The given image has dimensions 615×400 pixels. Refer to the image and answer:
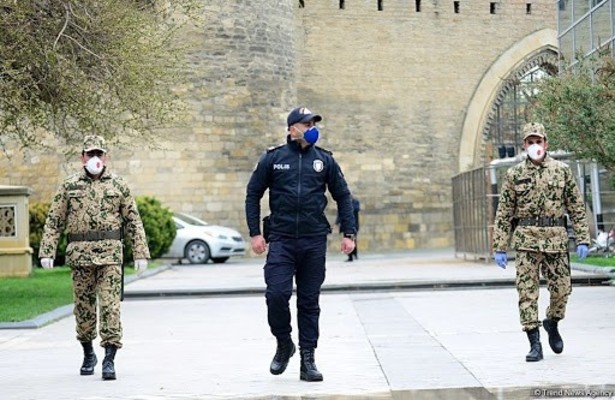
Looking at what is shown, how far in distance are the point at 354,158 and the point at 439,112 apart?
3.09m

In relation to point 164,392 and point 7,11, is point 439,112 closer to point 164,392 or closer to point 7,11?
point 7,11

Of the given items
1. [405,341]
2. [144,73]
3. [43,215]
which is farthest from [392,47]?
[405,341]

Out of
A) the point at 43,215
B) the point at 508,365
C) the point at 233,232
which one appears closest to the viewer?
the point at 508,365

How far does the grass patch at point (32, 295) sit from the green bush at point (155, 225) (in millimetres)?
2766

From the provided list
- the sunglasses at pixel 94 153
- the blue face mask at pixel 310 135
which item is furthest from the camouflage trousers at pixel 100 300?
the blue face mask at pixel 310 135

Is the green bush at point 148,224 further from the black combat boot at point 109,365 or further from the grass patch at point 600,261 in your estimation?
the black combat boot at point 109,365

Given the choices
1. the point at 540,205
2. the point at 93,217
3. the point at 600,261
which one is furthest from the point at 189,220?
the point at 540,205

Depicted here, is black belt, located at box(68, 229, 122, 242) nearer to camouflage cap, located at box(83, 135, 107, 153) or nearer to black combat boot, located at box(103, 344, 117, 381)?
camouflage cap, located at box(83, 135, 107, 153)

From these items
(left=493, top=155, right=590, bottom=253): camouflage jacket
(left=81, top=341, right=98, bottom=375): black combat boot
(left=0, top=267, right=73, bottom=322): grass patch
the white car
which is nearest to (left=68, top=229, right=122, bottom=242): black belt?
(left=81, top=341, right=98, bottom=375): black combat boot

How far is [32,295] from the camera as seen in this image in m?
17.4

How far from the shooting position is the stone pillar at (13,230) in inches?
878

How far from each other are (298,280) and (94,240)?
1.57m

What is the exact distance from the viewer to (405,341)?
35.0ft

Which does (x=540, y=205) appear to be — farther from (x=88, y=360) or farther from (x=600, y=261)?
(x=600, y=261)
